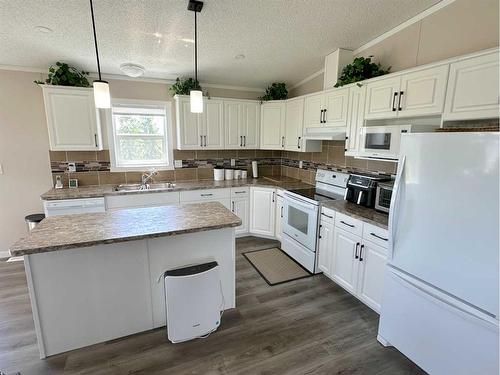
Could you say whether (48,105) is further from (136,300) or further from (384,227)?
(384,227)

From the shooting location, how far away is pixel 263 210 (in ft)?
13.0

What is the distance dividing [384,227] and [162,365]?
6.65 ft

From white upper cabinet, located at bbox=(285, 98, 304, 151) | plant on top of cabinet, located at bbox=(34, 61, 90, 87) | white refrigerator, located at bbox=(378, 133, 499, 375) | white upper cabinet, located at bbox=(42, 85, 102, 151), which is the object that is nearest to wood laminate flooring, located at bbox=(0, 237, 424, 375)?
white refrigerator, located at bbox=(378, 133, 499, 375)

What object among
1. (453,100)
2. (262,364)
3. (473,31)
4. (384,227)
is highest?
(473,31)

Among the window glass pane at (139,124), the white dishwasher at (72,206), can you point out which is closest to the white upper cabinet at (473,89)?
the window glass pane at (139,124)

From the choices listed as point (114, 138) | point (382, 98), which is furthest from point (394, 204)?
point (114, 138)

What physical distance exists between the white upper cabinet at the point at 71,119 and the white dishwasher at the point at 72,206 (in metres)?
0.70

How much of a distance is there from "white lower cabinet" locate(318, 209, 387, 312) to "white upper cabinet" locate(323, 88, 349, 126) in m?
1.14

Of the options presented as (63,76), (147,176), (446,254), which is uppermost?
(63,76)

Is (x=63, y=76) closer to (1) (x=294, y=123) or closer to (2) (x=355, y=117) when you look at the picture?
(1) (x=294, y=123)

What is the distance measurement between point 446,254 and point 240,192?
9.21ft

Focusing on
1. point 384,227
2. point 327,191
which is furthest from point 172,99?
point 384,227

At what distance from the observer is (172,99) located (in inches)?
153

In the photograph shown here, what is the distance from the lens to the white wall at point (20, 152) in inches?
125
